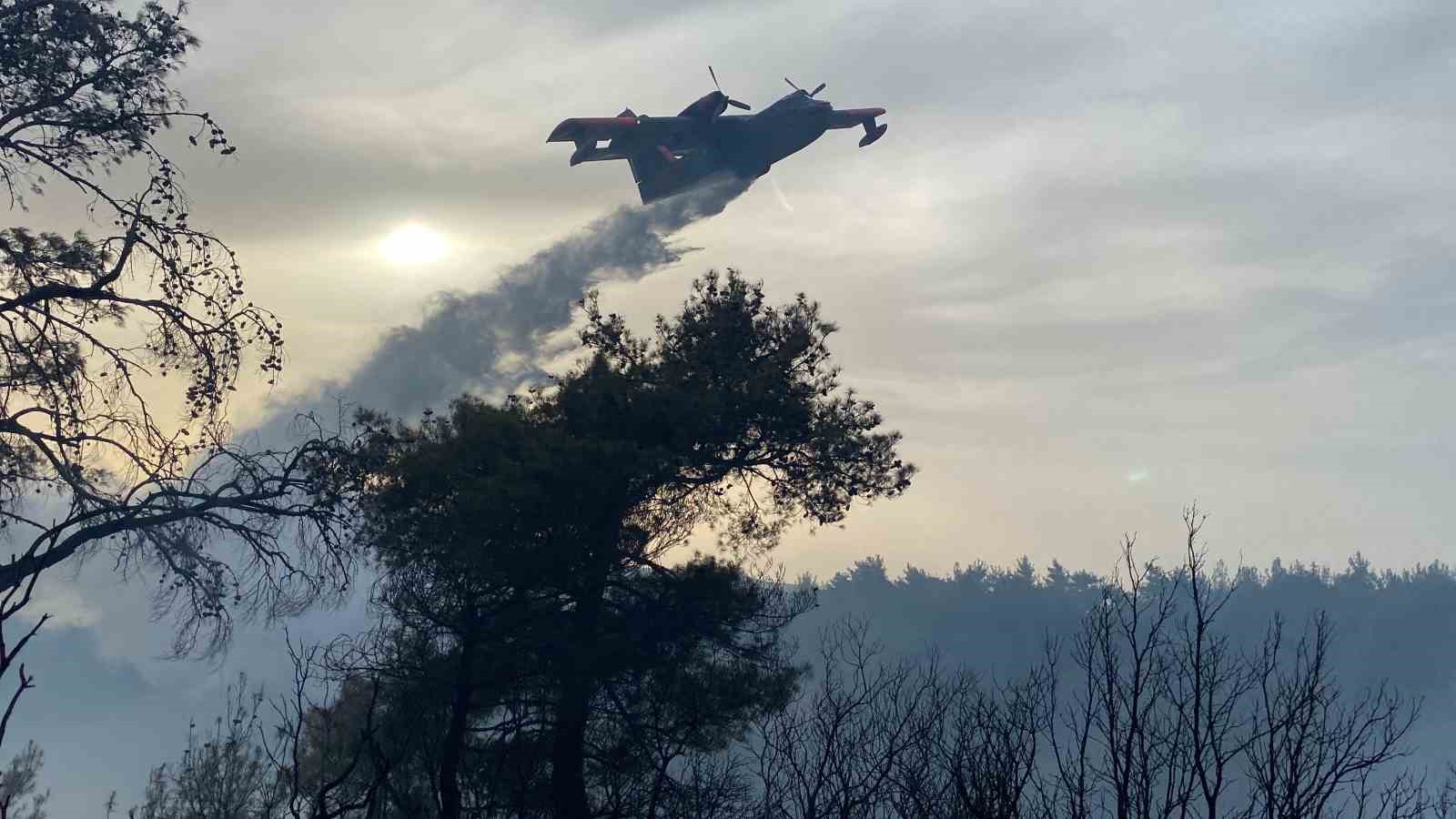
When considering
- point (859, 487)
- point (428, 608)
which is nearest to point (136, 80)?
point (428, 608)

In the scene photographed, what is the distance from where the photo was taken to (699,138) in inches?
1994

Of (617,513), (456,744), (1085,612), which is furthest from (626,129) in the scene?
(1085,612)

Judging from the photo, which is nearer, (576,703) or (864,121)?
(576,703)

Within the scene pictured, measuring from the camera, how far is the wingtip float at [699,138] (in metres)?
48.1

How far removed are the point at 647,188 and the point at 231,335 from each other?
36.5 m

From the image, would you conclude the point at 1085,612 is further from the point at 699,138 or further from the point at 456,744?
the point at 456,744

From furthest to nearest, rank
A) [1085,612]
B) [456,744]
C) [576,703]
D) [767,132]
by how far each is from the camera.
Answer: [1085,612], [767,132], [576,703], [456,744]

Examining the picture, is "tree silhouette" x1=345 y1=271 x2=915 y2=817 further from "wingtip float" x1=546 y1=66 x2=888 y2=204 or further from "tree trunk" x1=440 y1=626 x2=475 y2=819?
"wingtip float" x1=546 y1=66 x2=888 y2=204

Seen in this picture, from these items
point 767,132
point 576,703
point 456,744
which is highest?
point 767,132

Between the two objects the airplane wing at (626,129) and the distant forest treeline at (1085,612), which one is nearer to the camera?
the airplane wing at (626,129)

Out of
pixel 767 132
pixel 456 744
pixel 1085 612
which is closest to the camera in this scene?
pixel 456 744

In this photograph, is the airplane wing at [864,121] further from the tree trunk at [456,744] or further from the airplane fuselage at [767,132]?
the tree trunk at [456,744]

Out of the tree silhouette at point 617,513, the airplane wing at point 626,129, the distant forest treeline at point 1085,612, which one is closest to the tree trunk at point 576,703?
the tree silhouette at point 617,513

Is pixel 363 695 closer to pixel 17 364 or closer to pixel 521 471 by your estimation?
pixel 521 471
